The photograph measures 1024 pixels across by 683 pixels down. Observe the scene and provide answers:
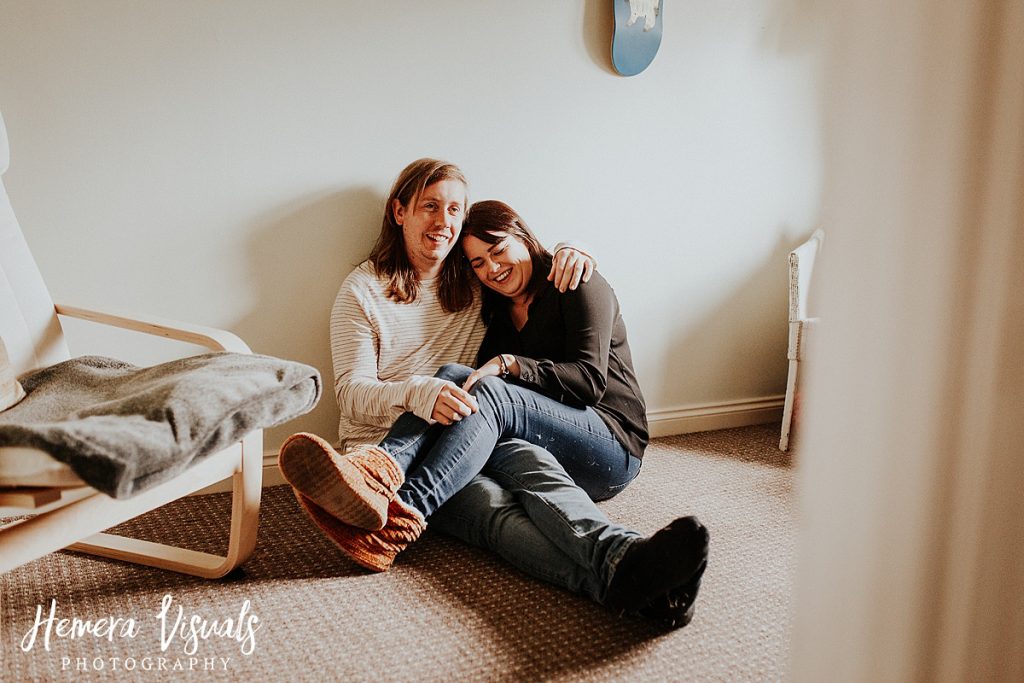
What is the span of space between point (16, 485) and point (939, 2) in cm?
108

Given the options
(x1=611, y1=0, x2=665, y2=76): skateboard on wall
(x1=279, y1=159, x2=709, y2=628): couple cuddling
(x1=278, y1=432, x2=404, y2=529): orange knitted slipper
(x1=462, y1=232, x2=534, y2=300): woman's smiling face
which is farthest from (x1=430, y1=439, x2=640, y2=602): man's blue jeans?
(x1=611, y1=0, x2=665, y2=76): skateboard on wall

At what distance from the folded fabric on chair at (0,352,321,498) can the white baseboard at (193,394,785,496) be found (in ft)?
4.66

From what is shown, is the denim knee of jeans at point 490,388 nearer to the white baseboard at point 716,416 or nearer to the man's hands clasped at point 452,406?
the man's hands clasped at point 452,406

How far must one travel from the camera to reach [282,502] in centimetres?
190

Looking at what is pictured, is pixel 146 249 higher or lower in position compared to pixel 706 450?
higher

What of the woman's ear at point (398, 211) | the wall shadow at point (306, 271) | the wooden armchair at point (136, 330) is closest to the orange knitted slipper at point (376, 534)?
the wooden armchair at point (136, 330)

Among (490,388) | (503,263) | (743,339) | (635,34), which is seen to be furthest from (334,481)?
(743,339)

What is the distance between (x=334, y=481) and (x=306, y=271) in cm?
76

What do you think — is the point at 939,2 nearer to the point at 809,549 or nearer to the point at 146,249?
the point at 809,549

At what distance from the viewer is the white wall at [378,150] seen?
171 centimetres

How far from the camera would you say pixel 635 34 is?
7.23ft

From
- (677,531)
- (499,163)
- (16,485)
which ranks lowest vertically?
(677,531)

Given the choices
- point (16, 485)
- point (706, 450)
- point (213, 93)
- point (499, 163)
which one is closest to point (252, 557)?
point (16, 485)

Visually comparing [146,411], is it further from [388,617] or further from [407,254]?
[407,254]
